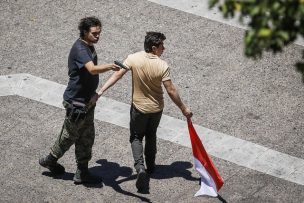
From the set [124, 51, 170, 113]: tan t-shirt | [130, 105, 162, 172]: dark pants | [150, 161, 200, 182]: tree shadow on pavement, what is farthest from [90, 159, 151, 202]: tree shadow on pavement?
[124, 51, 170, 113]: tan t-shirt

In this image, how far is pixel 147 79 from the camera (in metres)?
9.19

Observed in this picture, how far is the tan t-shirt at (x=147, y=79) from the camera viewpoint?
359 inches

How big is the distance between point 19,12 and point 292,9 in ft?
27.3

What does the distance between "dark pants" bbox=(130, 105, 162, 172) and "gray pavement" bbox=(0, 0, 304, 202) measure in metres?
0.43

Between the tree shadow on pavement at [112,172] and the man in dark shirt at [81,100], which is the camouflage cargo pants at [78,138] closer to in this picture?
the man in dark shirt at [81,100]

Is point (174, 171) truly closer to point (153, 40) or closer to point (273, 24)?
point (153, 40)

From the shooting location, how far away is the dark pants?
9391mm

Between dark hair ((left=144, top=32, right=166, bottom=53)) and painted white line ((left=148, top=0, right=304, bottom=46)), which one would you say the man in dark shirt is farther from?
painted white line ((left=148, top=0, right=304, bottom=46))

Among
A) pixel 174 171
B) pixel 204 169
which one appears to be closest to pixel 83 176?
pixel 174 171

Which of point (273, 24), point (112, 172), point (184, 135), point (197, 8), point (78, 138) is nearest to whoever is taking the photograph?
point (273, 24)

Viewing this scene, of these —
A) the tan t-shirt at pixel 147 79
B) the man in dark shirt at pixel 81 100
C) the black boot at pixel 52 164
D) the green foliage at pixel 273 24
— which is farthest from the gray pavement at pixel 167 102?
the green foliage at pixel 273 24

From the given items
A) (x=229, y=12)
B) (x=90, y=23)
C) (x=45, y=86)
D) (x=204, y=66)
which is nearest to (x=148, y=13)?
(x=204, y=66)

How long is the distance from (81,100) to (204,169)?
167cm

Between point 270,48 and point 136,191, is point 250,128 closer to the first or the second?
point 136,191
